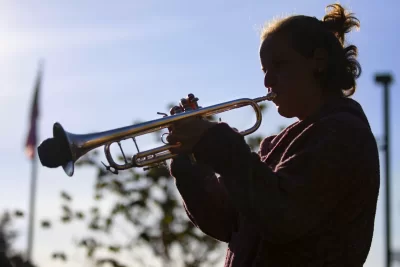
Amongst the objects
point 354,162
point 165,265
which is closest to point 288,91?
point 354,162

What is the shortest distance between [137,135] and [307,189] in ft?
3.69

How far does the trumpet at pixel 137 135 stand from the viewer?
389 centimetres

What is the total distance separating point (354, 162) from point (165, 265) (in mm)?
12020

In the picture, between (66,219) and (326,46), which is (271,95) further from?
(66,219)

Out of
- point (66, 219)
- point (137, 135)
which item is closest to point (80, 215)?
point (66, 219)

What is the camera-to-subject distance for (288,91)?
3.77 meters

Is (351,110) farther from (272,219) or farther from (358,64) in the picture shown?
(272,219)

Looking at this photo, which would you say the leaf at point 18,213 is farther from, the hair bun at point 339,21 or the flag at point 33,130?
the flag at point 33,130

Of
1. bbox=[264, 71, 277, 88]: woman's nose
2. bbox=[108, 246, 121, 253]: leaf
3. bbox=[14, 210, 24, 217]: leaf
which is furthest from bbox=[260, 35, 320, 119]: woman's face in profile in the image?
bbox=[108, 246, 121, 253]: leaf

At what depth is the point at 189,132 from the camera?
3604 mm

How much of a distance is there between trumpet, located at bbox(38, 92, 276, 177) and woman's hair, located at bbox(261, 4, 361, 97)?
25 centimetres

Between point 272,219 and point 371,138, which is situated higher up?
point 371,138

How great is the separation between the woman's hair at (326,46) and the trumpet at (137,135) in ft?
0.81

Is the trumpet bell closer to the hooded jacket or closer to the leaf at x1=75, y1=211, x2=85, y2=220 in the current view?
the hooded jacket
